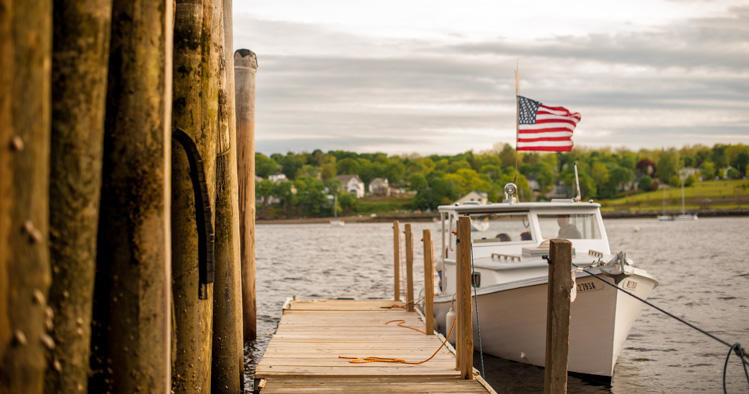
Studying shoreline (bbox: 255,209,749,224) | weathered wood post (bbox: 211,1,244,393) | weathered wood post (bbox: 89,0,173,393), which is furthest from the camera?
shoreline (bbox: 255,209,749,224)

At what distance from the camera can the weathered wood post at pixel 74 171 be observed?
2.83 metres

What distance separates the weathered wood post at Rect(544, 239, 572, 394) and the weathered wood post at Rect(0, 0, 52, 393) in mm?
3406

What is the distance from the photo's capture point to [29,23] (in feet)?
7.63

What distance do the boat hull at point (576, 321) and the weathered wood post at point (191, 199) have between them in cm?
646

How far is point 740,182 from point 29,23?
18619 centimetres

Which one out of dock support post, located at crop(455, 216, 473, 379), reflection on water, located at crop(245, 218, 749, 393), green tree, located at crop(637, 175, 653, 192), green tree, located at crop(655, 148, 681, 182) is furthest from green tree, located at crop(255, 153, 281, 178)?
dock support post, located at crop(455, 216, 473, 379)

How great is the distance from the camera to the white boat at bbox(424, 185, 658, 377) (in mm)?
9766

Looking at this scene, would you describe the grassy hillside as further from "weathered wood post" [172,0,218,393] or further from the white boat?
"weathered wood post" [172,0,218,393]

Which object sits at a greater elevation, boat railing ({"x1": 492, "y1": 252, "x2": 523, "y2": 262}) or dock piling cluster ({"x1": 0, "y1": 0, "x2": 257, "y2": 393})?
dock piling cluster ({"x1": 0, "y1": 0, "x2": 257, "y2": 393})

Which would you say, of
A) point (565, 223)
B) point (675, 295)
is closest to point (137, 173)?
point (565, 223)

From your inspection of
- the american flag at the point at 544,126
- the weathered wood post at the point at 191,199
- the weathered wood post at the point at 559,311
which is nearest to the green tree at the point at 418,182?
the american flag at the point at 544,126

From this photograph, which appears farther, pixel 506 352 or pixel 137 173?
pixel 506 352

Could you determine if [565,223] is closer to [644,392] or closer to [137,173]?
[644,392]

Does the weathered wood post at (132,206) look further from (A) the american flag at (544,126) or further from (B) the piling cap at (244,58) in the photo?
(A) the american flag at (544,126)
